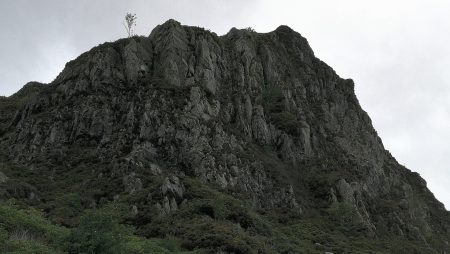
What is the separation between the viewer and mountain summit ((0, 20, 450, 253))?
166 feet

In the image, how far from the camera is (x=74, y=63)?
3214 inches

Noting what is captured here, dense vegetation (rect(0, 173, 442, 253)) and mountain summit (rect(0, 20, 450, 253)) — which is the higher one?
mountain summit (rect(0, 20, 450, 253))

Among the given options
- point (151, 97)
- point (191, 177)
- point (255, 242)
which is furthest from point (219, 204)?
point (151, 97)

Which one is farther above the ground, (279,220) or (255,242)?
(279,220)

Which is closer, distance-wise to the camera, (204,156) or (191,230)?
(191,230)

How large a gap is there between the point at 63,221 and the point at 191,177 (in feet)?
67.6

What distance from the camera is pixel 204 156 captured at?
211 ft

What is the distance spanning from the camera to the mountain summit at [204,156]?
50.7 m

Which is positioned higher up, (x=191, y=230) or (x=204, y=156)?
(x=204, y=156)

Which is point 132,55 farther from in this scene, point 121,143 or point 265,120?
point 265,120

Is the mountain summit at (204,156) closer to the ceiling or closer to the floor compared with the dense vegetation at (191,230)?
closer to the ceiling

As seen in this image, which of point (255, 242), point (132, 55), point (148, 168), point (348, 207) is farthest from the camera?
point (132, 55)

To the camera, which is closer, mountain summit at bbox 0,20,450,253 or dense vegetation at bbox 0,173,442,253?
dense vegetation at bbox 0,173,442,253

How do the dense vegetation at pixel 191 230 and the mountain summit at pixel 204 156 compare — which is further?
the mountain summit at pixel 204 156
